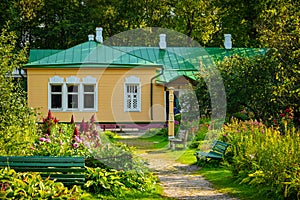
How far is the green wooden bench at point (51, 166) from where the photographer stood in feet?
25.4

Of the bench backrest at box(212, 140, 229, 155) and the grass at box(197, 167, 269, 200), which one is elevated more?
the bench backrest at box(212, 140, 229, 155)

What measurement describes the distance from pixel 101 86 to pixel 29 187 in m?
17.9

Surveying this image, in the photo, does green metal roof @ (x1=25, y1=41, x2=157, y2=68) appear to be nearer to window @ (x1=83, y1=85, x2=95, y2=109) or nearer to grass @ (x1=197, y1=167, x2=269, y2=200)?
window @ (x1=83, y1=85, x2=95, y2=109)

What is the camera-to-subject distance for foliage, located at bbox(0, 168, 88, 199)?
659cm

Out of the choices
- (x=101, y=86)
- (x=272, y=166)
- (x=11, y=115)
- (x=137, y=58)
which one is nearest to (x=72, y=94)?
(x=101, y=86)

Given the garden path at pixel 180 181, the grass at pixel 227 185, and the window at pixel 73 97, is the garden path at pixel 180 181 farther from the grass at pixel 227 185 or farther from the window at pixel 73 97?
the window at pixel 73 97

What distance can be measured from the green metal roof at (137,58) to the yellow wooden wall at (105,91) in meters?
0.31

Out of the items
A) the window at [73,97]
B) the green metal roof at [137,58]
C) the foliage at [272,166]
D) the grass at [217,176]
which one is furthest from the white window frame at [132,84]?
the foliage at [272,166]

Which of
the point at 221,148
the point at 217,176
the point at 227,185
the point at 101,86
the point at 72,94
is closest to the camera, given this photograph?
the point at 227,185

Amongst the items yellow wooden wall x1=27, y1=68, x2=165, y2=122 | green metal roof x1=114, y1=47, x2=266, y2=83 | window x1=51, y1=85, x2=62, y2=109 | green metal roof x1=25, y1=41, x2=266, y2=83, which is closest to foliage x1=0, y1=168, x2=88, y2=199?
green metal roof x1=25, y1=41, x2=266, y2=83

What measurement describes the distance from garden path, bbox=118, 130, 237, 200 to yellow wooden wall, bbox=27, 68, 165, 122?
1056 centimetres

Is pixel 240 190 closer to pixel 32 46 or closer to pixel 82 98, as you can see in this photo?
pixel 82 98

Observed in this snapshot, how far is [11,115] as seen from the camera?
32.5ft

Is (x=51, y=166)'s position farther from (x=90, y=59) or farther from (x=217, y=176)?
(x=90, y=59)
